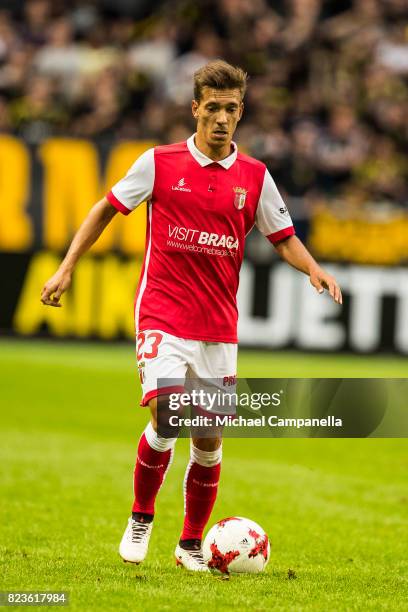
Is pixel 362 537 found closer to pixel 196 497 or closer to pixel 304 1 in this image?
pixel 196 497

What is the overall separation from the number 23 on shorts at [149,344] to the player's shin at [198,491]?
0.61 metres

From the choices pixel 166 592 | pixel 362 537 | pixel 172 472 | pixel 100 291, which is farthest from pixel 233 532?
pixel 100 291

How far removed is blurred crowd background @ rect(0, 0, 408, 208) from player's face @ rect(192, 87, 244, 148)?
36.0ft

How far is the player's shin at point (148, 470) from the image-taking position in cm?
618

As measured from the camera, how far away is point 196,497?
6.43 metres

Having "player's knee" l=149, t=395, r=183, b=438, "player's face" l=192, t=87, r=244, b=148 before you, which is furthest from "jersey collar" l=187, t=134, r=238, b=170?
"player's knee" l=149, t=395, r=183, b=438

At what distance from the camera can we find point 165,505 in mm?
8672

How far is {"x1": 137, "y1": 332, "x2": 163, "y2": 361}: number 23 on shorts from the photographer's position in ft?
19.9

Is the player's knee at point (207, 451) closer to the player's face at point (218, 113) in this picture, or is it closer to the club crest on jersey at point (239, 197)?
the club crest on jersey at point (239, 197)

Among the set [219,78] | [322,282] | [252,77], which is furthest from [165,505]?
[252,77]

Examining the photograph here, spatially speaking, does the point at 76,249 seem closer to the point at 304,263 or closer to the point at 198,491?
the point at 304,263

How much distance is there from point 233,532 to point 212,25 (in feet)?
47.2

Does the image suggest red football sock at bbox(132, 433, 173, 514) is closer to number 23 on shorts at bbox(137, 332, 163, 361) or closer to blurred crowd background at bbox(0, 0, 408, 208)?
number 23 on shorts at bbox(137, 332, 163, 361)

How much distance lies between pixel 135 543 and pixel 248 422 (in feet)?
2.81
